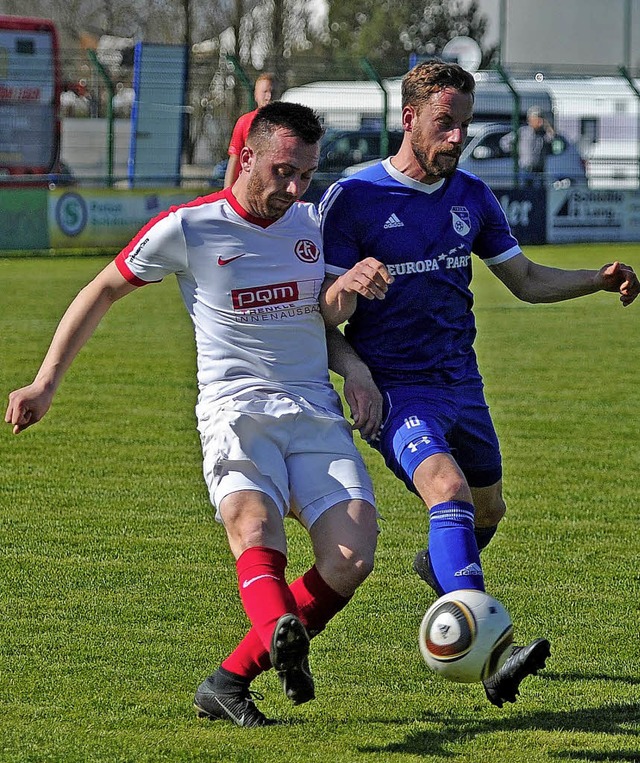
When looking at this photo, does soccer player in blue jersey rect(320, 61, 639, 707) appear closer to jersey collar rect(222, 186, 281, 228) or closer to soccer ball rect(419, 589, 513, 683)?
jersey collar rect(222, 186, 281, 228)

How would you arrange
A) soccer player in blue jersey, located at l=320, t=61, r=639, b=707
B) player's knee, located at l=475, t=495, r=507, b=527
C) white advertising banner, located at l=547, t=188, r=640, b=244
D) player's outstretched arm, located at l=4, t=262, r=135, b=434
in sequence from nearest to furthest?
player's outstretched arm, located at l=4, t=262, r=135, b=434 < soccer player in blue jersey, located at l=320, t=61, r=639, b=707 < player's knee, located at l=475, t=495, r=507, b=527 < white advertising banner, located at l=547, t=188, r=640, b=244

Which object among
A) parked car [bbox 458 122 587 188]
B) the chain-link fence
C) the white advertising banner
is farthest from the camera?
parked car [bbox 458 122 587 188]

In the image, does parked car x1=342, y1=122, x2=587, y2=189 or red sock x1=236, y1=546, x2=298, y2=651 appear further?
parked car x1=342, y1=122, x2=587, y2=189

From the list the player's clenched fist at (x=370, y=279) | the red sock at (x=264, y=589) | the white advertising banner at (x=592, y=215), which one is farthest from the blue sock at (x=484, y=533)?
the white advertising banner at (x=592, y=215)

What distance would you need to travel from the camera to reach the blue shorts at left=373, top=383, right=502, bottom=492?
436 cm

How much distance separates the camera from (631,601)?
5598mm

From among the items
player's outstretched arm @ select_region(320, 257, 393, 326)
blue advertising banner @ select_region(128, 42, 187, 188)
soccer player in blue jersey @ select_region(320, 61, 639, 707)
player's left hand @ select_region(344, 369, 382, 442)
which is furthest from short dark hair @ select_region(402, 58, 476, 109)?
blue advertising banner @ select_region(128, 42, 187, 188)

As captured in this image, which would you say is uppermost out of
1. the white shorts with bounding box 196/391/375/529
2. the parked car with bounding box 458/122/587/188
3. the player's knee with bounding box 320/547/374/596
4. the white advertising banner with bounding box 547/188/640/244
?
the white shorts with bounding box 196/391/375/529

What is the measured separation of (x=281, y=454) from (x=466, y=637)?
0.87m

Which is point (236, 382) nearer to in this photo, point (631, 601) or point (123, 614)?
point (123, 614)

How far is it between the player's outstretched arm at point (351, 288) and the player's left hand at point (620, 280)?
0.92 meters

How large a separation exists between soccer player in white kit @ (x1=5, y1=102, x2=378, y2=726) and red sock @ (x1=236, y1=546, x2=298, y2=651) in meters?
0.01

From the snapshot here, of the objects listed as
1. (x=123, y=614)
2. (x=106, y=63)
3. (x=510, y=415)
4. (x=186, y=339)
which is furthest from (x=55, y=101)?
(x=123, y=614)

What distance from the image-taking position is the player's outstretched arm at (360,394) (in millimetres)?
4410
